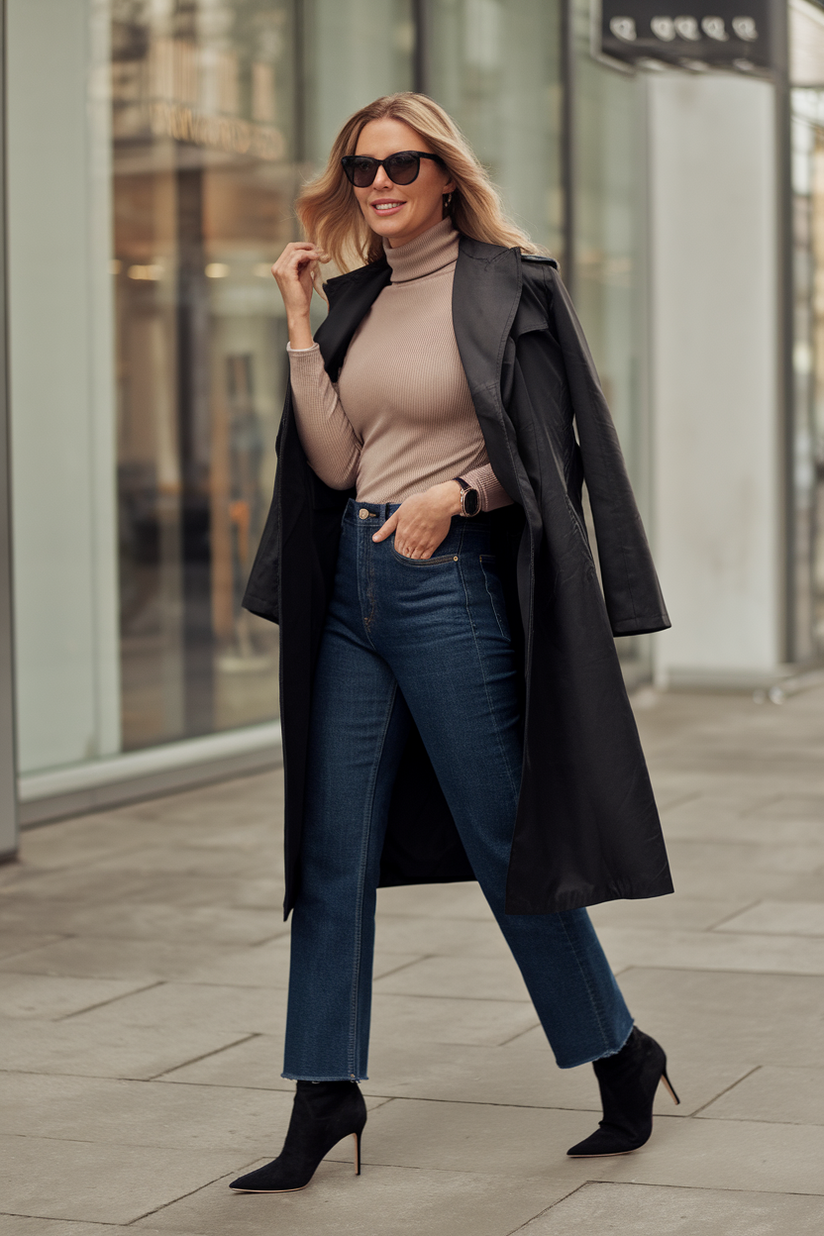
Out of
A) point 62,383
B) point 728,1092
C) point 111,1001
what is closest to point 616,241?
point 62,383

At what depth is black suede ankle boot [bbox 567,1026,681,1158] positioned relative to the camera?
350 centimetres

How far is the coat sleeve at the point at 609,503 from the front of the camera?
3371 mm

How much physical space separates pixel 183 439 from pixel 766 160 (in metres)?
4.85

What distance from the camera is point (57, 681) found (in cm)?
762

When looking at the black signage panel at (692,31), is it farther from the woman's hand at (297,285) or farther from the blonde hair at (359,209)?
the woman's hand at (297,285)

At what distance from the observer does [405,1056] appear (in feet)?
13.9

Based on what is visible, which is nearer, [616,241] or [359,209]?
[359,209]

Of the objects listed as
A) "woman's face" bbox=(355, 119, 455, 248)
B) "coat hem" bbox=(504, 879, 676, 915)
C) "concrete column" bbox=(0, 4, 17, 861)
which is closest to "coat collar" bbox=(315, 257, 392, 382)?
"woman's face" bbox=(355, 119, 455, 248)

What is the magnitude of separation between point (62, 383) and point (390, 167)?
4447mm

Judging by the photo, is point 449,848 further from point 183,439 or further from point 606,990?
point 183,439

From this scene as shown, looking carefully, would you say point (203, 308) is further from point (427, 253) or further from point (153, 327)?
point (427, 253)

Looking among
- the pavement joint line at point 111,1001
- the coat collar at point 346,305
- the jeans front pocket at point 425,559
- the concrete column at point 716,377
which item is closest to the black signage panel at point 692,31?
the concrete column at point 716,377

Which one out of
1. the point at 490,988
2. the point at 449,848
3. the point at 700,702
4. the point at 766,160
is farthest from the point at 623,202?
the point at 449,848

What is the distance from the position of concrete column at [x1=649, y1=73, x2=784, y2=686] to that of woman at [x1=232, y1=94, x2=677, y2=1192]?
840 centimetres
